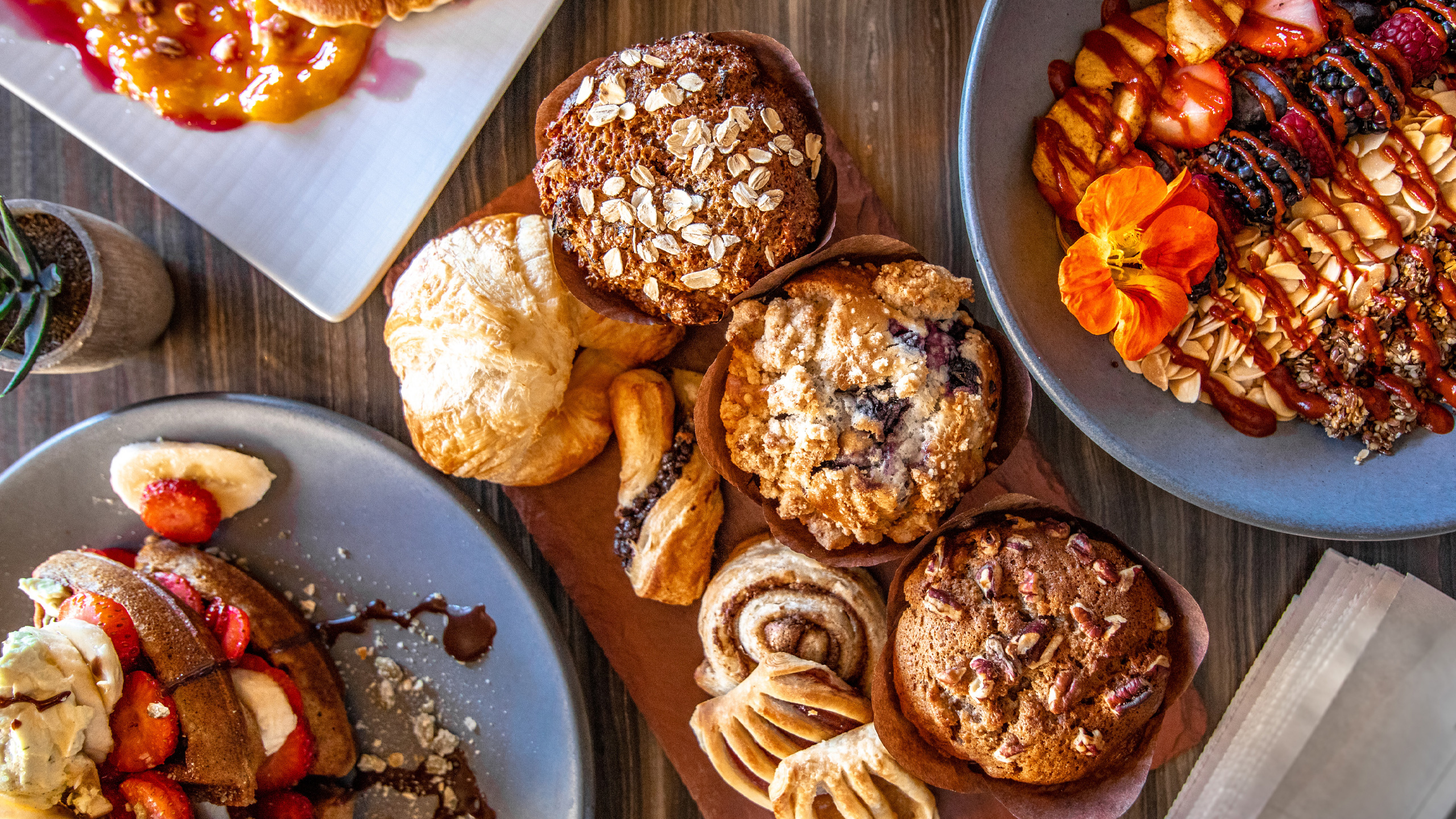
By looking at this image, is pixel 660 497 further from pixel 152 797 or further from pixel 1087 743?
pixel 152 797

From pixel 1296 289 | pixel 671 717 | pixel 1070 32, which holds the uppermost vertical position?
pixel 1070 32

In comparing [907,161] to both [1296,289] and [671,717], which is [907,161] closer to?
[1296,289]

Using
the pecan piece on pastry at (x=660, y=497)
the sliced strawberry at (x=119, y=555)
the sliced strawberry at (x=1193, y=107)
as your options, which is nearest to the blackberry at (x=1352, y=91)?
the sliced strawberry at (x=1193, y=107)

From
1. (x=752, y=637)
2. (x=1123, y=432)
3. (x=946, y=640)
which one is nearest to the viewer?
(x=946, y=640)

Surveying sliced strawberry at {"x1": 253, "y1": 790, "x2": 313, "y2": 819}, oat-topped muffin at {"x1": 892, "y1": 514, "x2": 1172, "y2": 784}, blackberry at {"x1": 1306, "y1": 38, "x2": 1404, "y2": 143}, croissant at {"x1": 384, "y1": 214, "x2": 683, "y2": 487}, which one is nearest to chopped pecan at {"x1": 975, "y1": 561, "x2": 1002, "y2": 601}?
oat-topped muffin at {"x1": 892, "y1": 514, "x2": 1172, "y2": 784}

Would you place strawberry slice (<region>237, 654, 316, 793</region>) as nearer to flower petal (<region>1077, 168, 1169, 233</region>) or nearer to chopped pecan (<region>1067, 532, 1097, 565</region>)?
chopped pecan (<region>1067, 532, 1097, 565</region>)

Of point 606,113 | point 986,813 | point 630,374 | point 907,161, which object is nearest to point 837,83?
point 907,161
